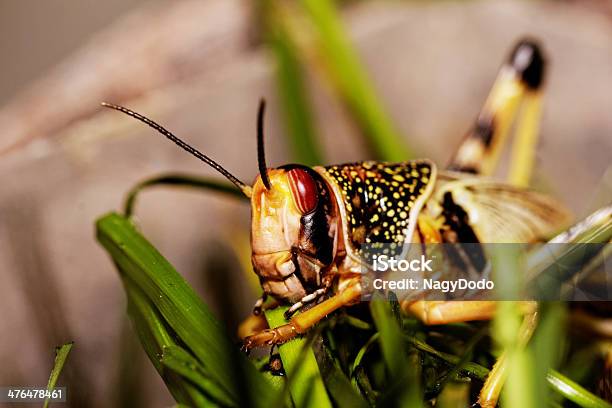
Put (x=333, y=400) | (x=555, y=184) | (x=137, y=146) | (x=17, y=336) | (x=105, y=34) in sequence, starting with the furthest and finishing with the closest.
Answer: (x=555, y=184)
(x=105, y=34)
(x=137, y=146)
(x=17, y=336)
(x=333, y=400)

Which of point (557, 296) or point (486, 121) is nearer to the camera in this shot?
point (557, 296)

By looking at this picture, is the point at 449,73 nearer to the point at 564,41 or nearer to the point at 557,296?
the point at 564,41

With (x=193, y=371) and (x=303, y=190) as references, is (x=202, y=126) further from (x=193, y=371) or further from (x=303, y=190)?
(x=193, y=371)

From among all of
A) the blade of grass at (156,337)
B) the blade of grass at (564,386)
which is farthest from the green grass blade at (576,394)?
the blade of grass at (156,337)

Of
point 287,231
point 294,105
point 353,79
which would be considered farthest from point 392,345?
point 353,79

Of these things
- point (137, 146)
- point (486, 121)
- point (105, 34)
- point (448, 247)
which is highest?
point (105, 34)

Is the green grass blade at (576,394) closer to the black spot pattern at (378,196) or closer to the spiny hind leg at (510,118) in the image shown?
the black spot pattern at (378,196)

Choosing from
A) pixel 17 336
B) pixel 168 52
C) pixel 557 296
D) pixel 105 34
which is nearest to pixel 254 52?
pixel 168 52
